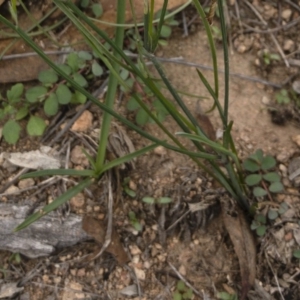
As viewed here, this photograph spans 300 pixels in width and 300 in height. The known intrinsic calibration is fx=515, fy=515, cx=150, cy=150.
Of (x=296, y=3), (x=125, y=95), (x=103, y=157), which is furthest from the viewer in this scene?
(x=296, y=3)

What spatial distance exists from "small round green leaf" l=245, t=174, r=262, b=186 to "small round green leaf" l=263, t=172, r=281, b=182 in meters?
0.02

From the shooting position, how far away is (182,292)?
158 cm

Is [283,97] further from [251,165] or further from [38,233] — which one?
[38,233]

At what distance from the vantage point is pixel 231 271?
5.20 feet

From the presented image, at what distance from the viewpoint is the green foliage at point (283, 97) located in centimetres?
178

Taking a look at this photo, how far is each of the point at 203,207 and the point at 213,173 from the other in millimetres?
112

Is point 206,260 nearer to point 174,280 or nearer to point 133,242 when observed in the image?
point 174,280

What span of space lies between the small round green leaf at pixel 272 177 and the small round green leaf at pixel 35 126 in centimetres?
72

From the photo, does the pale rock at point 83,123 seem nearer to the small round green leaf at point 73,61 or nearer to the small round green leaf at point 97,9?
the small round green leaf at point 73,61

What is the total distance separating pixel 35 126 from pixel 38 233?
340 millimetres

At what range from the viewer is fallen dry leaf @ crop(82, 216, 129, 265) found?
5.22 ft

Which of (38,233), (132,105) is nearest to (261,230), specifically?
(132,105)

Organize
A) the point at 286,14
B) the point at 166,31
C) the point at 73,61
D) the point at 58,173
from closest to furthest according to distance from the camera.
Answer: the point at 58,173 → the point at 73,61 → the point at 166,31 → the point at 286,14

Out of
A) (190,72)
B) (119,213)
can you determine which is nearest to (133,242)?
(119,213)
